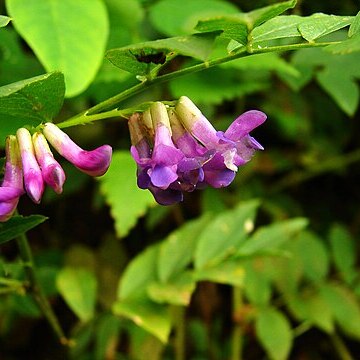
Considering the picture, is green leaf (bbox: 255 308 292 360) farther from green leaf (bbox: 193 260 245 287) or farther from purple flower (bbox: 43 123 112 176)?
purple flower (bbox: 43 123 112 176)

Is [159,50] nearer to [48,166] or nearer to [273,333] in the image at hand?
[48,166]

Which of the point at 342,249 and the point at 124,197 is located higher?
the point at 124,197

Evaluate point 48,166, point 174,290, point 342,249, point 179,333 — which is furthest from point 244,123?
point 342,249

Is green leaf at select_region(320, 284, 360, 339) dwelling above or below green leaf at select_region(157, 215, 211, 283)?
below

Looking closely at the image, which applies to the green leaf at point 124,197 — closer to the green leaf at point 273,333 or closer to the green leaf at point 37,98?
the green leaf at point 273,333

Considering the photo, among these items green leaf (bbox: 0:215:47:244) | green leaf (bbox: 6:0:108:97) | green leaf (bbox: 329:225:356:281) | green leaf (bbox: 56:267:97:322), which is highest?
green leaf (bbox: 0:215:47:244)

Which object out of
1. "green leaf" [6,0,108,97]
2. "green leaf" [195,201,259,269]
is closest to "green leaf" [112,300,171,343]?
"green leaf" [195,201,259,269]

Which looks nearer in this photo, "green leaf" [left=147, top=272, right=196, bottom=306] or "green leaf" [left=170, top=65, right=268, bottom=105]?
"green leaf" [left=147, top=272, right=196, bottom=306]
